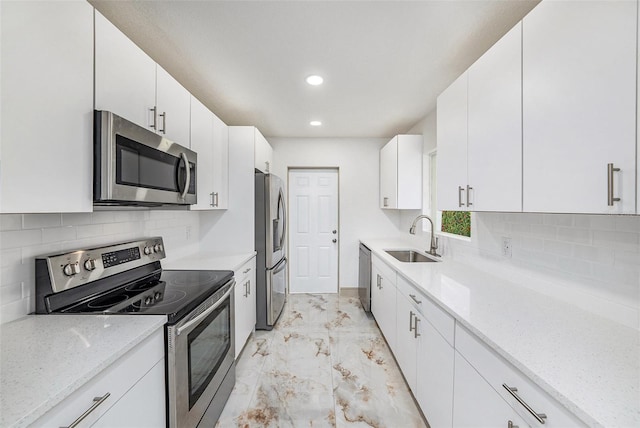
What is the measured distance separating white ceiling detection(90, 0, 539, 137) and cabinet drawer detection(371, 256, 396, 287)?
1.62 metres

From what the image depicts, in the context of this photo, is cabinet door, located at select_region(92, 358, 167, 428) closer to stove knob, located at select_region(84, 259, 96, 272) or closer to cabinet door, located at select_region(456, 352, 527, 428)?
stove knob, located at select_region(84, 259, 96, 272)

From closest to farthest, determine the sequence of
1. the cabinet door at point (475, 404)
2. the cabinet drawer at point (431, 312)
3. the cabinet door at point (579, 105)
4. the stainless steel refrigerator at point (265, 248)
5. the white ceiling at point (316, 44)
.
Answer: the cabinet door at point (579, 105) → the cabinet door at point (475, 404) → the cabinet drawer at point (431, 312) → the white ceiling at point (316, 44) → the stainless steel refrigerator at point (265, 248)

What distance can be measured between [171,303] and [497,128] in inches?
72.7

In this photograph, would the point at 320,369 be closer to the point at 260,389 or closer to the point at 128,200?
the point at 260,389

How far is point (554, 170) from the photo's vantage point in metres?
1.07

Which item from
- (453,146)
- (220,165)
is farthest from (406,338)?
(220,165)

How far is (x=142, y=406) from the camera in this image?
1.07 meters

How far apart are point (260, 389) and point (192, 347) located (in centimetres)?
92

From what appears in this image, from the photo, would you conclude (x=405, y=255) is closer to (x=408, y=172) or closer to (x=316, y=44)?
(x=408, y=172)

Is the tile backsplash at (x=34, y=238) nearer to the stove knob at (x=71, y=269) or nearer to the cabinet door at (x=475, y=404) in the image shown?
the stove knob at (x=71, y=269)

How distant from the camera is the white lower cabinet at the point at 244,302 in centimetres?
234

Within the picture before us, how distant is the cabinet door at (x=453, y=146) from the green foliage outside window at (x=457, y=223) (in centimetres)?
67

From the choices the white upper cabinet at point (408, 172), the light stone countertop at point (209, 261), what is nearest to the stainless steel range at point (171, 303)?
the light stone countertop at point (209, 261)

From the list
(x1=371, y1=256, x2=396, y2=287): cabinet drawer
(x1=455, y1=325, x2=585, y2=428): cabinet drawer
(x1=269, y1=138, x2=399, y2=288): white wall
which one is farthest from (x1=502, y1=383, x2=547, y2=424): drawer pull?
(x1=269, y1=138, x2=399, y2=288): white wall
